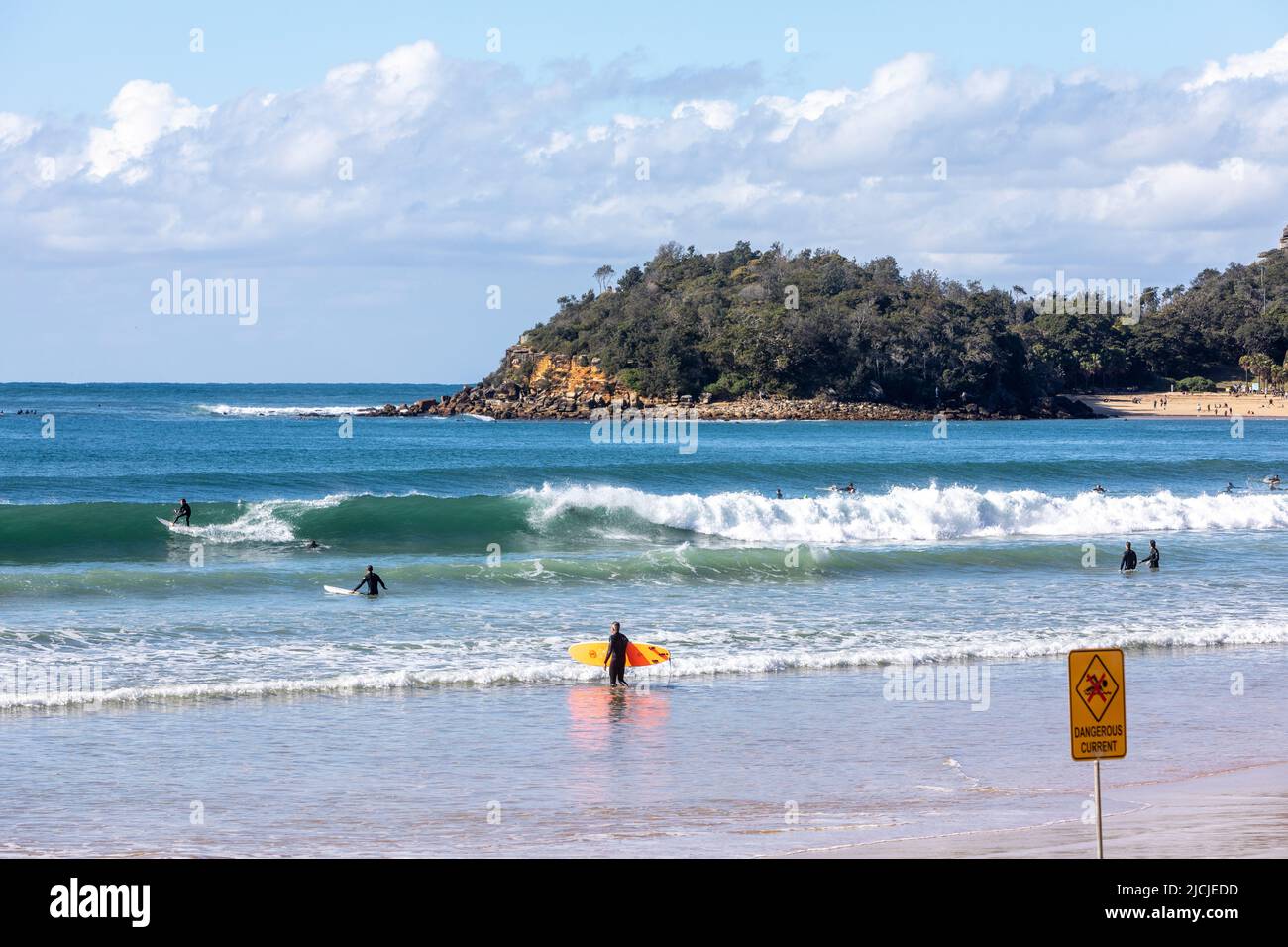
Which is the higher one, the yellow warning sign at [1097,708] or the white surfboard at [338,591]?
the yellow warning sign at [1097,708]

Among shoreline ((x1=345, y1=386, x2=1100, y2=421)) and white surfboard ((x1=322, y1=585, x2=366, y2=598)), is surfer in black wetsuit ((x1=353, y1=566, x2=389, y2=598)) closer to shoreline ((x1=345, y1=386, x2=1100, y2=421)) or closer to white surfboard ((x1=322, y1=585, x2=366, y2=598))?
white surfboard ((x1=322, y1=585, x2=366, y2=598))

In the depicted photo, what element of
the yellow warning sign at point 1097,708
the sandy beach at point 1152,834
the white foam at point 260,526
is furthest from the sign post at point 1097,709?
the white foam at point 260,526

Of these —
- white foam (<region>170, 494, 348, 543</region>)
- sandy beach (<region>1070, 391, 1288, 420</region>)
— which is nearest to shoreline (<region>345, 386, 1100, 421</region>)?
sandy beach (<region>1070, 391, 1288, 420</region>)

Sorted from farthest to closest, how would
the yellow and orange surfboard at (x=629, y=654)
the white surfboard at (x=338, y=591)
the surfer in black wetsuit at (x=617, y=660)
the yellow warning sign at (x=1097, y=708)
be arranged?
1. the white surfboard at (x=338, y=591)
2. the yellow and orange surfboard at (x=629, y=654)
3. the surfer in black wetsuit at (x=617, y=660)
4. the yellow warning sign at (x=1097, y=708)

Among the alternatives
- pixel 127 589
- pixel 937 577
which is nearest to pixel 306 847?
pixel 127 589

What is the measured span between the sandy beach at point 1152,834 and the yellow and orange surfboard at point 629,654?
7.01m

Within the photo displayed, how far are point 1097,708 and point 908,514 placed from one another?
1090 inches

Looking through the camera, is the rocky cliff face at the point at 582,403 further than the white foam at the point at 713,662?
Yes

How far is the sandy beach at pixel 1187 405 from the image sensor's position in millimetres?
109375

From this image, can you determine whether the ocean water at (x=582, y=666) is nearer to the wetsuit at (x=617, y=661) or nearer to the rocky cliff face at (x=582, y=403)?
the wetsuit at (x=617, y=661)

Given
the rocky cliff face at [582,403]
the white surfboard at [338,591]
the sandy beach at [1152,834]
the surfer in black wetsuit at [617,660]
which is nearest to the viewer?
the sandy beach at [1152,834]

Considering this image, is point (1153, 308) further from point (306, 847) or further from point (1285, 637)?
point (306, 847)
